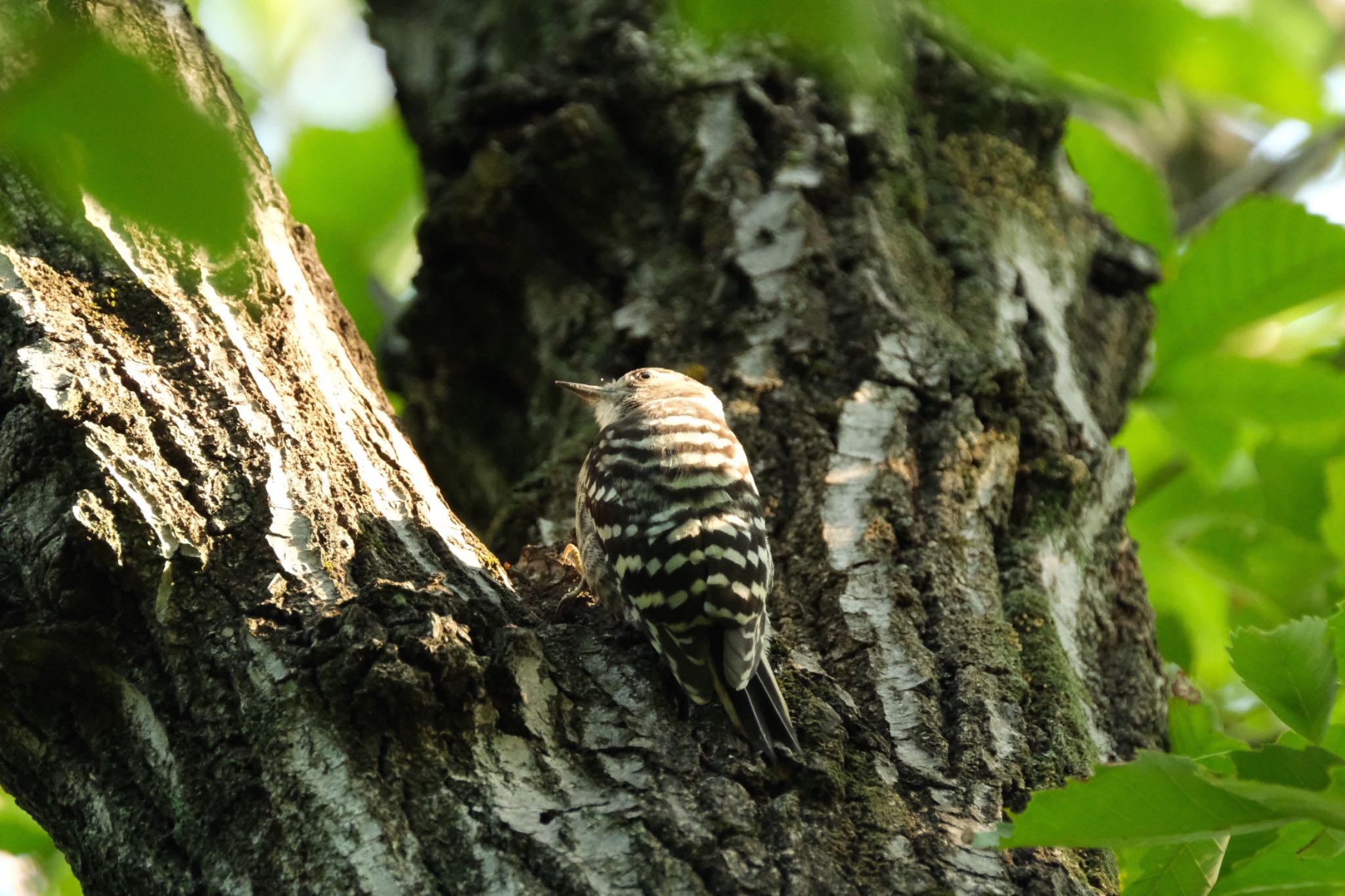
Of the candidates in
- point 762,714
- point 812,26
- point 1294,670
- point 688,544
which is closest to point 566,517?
point 688,544

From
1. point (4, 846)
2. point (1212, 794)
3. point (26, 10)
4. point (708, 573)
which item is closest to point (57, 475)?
point (26, 10)

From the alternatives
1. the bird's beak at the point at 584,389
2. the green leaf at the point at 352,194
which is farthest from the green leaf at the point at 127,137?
the green leaf at the point at 352,194

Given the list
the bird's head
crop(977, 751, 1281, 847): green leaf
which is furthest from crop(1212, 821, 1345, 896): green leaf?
the bird's head

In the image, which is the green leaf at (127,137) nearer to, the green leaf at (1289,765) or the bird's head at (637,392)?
the green leaf at (1289,765)

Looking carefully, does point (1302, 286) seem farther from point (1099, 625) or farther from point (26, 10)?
point (26, 10)

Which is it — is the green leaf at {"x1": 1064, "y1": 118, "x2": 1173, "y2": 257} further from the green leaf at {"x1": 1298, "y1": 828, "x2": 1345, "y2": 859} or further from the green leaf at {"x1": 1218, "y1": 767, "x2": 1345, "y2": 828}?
the green leaf at {"x1": 1218, "y1": 767, "x2": 1345, "y2": 828}

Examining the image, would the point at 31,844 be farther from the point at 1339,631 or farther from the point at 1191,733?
the point at 1339,631

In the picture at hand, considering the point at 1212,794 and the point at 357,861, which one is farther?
the point at 357,861
